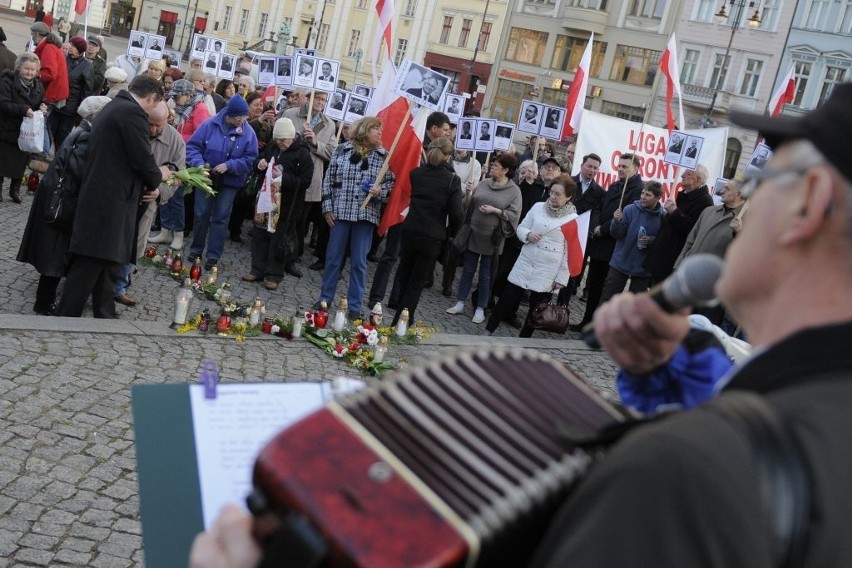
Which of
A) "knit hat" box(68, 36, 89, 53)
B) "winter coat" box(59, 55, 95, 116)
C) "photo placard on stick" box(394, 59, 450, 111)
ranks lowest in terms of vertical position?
"winter coat" box(59, 55, 95, 116)

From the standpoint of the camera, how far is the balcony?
182 ft

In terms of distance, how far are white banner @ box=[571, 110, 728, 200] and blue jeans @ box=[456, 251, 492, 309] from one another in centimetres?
299

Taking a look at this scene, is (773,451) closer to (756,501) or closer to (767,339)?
(756,501)

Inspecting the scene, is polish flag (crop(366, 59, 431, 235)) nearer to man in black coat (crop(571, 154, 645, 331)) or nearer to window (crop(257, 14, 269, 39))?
man in black coat (crop(571, 154, 645, 331))

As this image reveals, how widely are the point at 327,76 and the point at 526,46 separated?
171 ft

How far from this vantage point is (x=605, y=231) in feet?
41.8

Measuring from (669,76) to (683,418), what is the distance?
16603 millimetres

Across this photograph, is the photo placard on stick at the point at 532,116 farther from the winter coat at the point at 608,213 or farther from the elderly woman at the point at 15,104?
the elderly woman at the point at 15,104

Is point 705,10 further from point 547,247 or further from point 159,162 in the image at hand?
point 159,162

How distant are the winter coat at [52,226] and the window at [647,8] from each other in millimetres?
55123

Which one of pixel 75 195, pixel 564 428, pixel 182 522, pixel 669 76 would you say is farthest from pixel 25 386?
pixel 669 76

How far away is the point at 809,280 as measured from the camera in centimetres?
126

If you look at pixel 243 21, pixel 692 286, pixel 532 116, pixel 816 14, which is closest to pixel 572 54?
pixel 816 14

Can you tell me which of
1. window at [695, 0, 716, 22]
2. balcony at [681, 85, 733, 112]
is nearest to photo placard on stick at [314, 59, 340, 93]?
balcony at [681, 85, 733, 112]
